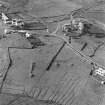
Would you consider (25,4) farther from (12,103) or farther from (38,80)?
(12,103)

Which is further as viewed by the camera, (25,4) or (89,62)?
(25,4)

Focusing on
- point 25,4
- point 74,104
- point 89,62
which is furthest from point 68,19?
point 74,104

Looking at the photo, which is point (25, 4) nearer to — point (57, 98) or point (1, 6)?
point (1, 6)

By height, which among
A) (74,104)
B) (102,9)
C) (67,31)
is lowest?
(74,104)

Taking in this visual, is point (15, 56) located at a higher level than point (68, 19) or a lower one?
lower

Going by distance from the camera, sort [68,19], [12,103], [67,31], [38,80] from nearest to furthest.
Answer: [12,103]
[38,80]
[67,31]
[68,19]

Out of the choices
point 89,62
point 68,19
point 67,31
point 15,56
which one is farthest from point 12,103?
point 68,19

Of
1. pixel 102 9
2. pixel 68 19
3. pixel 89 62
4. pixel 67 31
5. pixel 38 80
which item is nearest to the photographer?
pixel 38 80

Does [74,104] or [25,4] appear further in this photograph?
[25,4]

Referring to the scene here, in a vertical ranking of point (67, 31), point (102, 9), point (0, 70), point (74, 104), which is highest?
point (102, 9)
